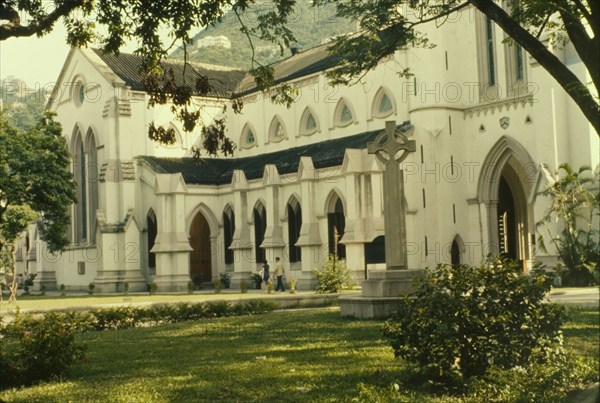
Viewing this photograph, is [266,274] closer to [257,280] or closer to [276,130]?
[257,280]

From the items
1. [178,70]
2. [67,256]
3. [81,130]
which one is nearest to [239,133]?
[178,70]

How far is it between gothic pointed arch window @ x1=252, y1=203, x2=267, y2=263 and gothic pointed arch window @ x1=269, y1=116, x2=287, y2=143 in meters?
6.33

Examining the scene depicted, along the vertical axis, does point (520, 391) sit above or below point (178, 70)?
below

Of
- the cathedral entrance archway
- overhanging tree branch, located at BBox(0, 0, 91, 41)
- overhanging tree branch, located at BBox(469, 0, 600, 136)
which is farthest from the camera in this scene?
the cathedral entrance archway

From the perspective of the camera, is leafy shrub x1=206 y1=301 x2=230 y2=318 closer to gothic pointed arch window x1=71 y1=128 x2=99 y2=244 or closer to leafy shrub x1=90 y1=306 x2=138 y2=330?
leafy shrub x1=90 y1=306 x2=138 y2=330

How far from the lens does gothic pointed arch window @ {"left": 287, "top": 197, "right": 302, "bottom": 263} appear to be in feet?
142

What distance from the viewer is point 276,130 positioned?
51.4m

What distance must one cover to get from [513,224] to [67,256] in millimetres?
28170

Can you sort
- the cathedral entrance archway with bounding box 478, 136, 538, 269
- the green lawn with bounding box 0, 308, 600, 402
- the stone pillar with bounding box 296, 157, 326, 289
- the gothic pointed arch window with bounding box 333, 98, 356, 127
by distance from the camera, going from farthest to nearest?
the gothic pointed arch window with bounding box 333, 98, 356, 127, the stone pillar with bounding box 296, 157, 326, 289, the cathedral entrance archway with bounding box 478, 136, 538, 269, the green lawn with bounding box 0, 308, 600, 402

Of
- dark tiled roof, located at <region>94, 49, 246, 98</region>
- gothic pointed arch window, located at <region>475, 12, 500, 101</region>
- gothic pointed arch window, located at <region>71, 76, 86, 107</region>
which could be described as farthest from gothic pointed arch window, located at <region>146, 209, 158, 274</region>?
gothic pointed arch window, located at <region>475, 12, 500, 101</region>

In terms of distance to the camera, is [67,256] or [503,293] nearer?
[503,293]

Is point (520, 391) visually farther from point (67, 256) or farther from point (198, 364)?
point (67, 256)

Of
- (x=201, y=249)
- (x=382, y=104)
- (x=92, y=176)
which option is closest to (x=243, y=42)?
(x=92, y=176)

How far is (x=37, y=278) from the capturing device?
54.5 m
